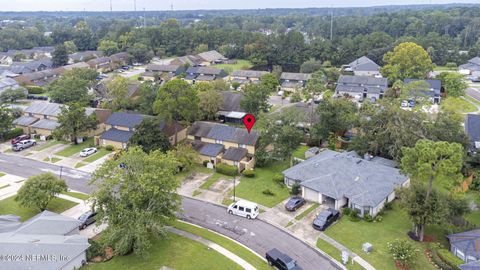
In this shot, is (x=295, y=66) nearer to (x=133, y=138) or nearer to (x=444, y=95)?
(x=444, y=95)

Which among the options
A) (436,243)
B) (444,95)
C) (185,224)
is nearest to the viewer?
(436,243)

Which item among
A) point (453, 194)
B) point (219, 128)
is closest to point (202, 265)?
point (453, 194)

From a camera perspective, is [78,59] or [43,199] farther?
[78,59]

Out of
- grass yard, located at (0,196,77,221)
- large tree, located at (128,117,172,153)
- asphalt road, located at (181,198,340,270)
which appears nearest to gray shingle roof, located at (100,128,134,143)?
large tree, located at (128,117,172,153)

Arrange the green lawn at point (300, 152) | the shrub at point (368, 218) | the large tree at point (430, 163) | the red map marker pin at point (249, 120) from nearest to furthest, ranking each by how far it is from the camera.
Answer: the large tree at point (430, 163), the shrub at point (368, 218), the green lawn at point (300, 152), the red map marker pin at point (249, 120)

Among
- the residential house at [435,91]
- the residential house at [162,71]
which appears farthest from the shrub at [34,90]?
the residential house at [435,91]

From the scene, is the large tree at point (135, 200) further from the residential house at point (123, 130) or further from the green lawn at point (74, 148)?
the green lawn at point (74, 148)
